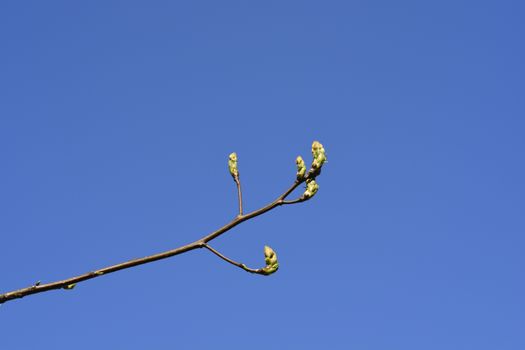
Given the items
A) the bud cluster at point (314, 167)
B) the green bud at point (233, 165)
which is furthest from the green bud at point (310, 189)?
the green bud at point (233, 165)

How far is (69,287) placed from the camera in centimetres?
302

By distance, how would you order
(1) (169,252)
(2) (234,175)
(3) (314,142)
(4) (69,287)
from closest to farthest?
(1) (169,252) < (4) (69,287) < (3) (314,142) < (2) (234,175)

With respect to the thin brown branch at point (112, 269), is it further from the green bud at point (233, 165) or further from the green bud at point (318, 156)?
the green bud at point (233, 165)

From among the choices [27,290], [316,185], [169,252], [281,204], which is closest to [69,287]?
[27,290]

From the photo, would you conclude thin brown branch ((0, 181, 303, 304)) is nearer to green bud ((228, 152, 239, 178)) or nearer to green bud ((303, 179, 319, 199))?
green bud ((303, 179, 319, 199))

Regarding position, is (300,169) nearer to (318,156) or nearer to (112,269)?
(318,156)

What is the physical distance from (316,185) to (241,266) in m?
0.64

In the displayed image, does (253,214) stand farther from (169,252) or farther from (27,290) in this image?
(27,290)

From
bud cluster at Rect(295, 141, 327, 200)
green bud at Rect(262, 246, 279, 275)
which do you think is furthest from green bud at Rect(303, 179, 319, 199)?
green bud at Rect(262, 246, 279, 275)

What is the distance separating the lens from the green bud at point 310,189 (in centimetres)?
315

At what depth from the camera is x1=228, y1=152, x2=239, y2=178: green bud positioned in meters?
3.78

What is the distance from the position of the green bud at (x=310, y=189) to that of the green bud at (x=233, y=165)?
0.72 metres

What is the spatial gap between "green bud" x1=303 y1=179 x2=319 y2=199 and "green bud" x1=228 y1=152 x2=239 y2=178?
718mm

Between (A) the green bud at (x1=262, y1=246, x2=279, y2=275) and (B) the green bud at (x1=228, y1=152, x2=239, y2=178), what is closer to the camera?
(A) the green bud at (x1=262, y1=246, x2=279, y2=275)
